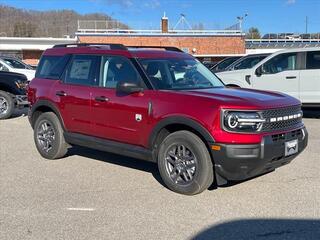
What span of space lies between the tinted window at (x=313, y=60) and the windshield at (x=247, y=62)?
195 cm

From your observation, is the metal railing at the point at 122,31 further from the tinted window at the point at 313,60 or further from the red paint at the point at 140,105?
the red paint at the point at 140,105

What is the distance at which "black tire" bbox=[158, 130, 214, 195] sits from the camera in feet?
18.6

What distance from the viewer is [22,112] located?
15891 millimetres

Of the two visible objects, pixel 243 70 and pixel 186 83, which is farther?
pixel 243 70

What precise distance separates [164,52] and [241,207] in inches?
111

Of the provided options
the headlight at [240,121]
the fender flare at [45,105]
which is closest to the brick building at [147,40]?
the fender flare at [45,105]

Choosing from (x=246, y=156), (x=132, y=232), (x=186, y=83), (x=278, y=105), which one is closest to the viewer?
(x=132, y=232)

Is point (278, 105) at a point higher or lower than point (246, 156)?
higher

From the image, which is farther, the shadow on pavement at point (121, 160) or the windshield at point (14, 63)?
the windshield at point (14, 63)

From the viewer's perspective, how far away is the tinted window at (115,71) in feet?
21.6

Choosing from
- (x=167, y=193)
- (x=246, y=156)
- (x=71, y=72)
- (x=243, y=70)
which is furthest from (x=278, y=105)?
(x=243, y=70)

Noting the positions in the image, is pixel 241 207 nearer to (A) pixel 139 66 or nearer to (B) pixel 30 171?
(A) pixel 139 66

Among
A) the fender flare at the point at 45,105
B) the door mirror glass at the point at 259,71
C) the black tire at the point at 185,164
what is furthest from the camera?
the door mirror glass at the point at 259,71

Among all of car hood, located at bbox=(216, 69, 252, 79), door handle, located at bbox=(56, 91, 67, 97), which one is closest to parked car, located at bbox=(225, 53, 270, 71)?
car hood, located at bbox=(216, 69, 252, 79)
